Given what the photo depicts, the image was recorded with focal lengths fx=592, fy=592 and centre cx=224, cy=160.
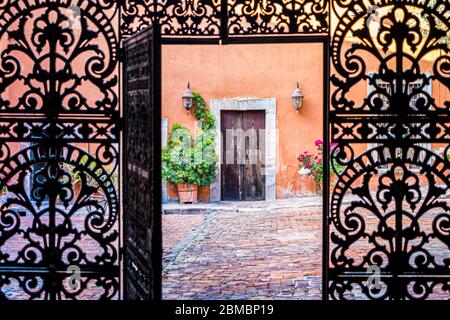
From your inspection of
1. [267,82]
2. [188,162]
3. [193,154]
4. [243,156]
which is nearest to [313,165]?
[243,156]

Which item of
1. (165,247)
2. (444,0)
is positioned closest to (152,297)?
(444,0)

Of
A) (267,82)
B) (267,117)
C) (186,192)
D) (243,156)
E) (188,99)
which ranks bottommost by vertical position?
(186,192)

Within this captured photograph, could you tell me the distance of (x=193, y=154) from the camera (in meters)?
15.6

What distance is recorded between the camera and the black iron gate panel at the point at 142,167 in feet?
11.7

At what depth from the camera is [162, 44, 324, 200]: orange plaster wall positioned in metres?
16.0

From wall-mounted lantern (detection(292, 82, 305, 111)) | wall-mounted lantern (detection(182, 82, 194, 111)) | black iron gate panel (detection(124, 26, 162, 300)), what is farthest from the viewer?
wall-mounted lantern (detection(292, 82, 305, 111))

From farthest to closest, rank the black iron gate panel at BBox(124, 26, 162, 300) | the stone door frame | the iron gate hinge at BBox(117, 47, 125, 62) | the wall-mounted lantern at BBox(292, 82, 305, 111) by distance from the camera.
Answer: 1. the stone door frame
2. the wall-mounted lantern at BBox(292, 82, 305, 111)
3. the iron gate hinge at BBox(117, 47, 125, 62)
4. the black iron gate panel at BBox(124, 26, 162, 300)

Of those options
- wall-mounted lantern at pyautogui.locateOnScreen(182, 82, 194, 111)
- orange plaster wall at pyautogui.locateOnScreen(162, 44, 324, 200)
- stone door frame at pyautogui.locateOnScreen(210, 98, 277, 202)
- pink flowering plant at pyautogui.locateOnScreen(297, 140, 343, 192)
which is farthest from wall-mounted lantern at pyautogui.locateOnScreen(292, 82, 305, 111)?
wall-mounted lantern at pyautogui.locateOnScreen(182, 82, 194, 111)

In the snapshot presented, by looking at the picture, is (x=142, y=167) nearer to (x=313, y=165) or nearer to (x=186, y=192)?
(x=186, y=192)

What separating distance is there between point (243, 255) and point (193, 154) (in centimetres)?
676

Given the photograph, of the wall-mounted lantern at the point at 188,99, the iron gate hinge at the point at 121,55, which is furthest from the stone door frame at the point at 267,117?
the iron gate hinge at the point at 121,55

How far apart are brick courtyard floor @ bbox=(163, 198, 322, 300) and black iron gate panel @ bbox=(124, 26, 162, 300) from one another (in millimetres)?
2541

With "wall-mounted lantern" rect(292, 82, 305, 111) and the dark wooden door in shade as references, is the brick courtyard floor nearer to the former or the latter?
the dark wooden door in shade
